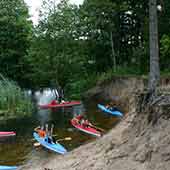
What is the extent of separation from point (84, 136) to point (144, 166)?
1289 cm

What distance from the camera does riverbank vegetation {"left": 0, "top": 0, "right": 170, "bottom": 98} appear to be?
39.5 m

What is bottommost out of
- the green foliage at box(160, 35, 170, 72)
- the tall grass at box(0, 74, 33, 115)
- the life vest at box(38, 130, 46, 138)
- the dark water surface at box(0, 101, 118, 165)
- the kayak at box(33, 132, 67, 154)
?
the dark water surface at box(0, 101, 118, 165)

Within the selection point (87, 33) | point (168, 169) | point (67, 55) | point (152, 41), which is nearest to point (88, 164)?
point (168, 169)

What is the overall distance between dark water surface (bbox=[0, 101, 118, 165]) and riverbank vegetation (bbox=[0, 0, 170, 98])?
564cm

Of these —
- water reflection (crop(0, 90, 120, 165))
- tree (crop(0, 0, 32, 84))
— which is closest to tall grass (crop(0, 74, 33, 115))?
water reflection (crop(0, 90, 120, 165))

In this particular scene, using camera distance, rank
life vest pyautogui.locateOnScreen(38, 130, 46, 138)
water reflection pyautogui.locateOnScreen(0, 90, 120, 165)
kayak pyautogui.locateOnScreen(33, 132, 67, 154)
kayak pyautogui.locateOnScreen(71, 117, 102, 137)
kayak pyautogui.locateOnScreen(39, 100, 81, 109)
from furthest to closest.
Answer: kayak pyautogui.locateOnScreen(39, 100, 81, 109)
kayak pyautogui.locateOnScreen(71, 117, 102, 137)
life vest pyautogui.locateOnScreen(38, 130, 46, 138)
water reflection pyautogui.locateOnScreen(0, 90, 120, 165)
kayak pyautogui.locateOnScreen(33, 132, 67, 154)

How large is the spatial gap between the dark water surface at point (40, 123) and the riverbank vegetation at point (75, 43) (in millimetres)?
5641

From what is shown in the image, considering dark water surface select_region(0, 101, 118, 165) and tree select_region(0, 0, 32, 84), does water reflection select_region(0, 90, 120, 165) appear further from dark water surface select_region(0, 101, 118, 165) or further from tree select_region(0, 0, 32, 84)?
tree select_region(0, 0, 32, 84)

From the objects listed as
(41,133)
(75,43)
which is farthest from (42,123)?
(75,43)

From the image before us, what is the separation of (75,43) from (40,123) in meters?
15.7

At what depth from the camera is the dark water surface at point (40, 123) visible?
18234 millimetres

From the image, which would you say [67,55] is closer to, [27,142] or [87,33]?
[87,33]

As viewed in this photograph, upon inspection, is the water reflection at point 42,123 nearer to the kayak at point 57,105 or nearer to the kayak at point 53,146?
the kayak at point 53,146

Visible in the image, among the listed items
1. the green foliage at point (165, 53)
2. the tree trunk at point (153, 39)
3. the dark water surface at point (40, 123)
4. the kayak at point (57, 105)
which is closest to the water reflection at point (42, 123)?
the dark water surface at point (40, 123)
